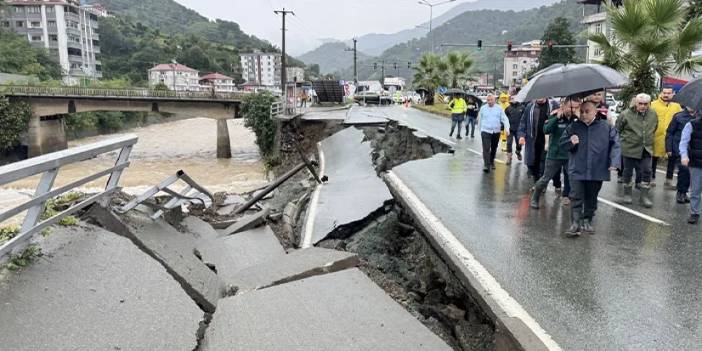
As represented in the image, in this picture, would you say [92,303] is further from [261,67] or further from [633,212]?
[261,67]

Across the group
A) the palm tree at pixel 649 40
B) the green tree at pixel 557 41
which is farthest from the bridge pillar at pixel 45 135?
the green tree at pixel 557 41

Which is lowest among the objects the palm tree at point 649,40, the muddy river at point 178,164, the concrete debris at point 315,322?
the muddy river at point 178,164

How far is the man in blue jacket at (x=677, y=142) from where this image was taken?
24.9 feet

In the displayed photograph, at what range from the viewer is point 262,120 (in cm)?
3775

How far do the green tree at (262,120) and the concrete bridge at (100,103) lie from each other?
20.1 ft

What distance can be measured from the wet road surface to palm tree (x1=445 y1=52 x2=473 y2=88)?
119 feet

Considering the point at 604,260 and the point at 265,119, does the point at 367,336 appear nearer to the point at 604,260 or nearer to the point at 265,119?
the point at 604,260

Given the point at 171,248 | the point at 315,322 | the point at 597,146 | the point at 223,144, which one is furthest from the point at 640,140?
the point at 223,144

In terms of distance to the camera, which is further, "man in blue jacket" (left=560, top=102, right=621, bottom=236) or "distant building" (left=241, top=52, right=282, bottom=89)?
"distant building" (left=241, top=52, right=282, bottom=89)

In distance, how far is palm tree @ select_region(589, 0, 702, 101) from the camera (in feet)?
38.5

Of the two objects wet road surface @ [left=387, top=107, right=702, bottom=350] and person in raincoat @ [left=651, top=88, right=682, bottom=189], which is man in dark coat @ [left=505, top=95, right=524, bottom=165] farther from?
person in raincoat @ [left=651, top=88, right=682, bottom=189]

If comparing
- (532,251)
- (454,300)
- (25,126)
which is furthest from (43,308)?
(25,126)

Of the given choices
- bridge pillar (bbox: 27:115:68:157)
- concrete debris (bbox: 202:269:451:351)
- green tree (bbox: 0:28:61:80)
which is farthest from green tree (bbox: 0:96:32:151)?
concrete debris (bbox: 202:269:451:351)

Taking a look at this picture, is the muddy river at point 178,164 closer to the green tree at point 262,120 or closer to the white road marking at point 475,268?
the green tree at point 262,120
